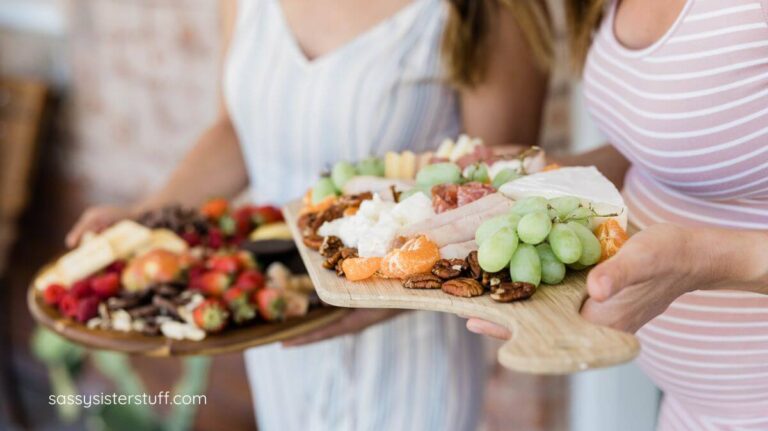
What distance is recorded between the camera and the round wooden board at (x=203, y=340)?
1.15m

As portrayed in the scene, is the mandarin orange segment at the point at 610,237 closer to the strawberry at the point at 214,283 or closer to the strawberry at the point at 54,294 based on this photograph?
the strawberry at the point at 214,283

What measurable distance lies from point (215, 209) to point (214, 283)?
285mm

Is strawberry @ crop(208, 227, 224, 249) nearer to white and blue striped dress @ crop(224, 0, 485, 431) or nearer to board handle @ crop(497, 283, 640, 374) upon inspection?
white and blue striped dress @ crop(224, 0, 485, 431)

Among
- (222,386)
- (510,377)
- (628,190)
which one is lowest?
(222,386)

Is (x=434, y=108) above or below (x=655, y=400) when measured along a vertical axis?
above

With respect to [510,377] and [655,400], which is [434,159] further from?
[510,377]

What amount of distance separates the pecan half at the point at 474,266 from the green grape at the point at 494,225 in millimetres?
15

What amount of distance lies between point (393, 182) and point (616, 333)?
0.47m

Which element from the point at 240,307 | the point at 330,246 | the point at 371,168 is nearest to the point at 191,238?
the point at 240,307

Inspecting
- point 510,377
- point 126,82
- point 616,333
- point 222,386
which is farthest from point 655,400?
point 126,82

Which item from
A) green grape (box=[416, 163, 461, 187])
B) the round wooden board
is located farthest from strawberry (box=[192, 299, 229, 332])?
green grape (box=[416, 163, 461, 187])

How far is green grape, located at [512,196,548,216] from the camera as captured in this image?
873mm

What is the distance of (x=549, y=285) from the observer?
846 mm

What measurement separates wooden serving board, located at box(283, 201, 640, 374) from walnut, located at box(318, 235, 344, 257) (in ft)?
0.04
